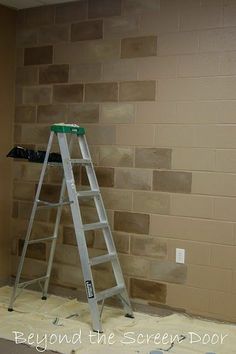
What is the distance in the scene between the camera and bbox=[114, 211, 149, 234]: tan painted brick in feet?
13.6

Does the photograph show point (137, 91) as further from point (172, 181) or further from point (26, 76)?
point (26, 76)

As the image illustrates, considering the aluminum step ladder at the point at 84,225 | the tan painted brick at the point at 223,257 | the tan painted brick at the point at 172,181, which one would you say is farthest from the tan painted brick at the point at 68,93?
the tan painted brick at the point at 223,257

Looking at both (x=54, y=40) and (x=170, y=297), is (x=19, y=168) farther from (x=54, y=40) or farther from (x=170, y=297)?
(x=170, y=297)

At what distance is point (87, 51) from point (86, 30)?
7.6 inches

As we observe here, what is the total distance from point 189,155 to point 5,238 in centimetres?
208

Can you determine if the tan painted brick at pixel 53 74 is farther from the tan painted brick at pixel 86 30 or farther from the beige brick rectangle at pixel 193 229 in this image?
the beige brick rectangle at pixel 193 229

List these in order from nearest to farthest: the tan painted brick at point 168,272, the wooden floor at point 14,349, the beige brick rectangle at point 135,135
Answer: the wooden floor at point 14,349 < the tan painted brick at point 168,272 < the beige brick rectangle at point 135,135

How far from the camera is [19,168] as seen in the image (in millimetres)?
4770

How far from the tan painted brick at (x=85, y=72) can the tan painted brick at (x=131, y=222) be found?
1270 mm

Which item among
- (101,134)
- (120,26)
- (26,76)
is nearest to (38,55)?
(26,76)

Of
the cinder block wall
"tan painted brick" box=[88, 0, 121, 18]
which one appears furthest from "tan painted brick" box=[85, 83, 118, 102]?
"tan painted brick" box=[88, 0, 121, 18]

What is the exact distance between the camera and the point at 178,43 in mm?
3943

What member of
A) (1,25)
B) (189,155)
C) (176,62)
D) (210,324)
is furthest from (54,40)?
(210,324)

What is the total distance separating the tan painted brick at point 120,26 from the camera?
13.6 ft
